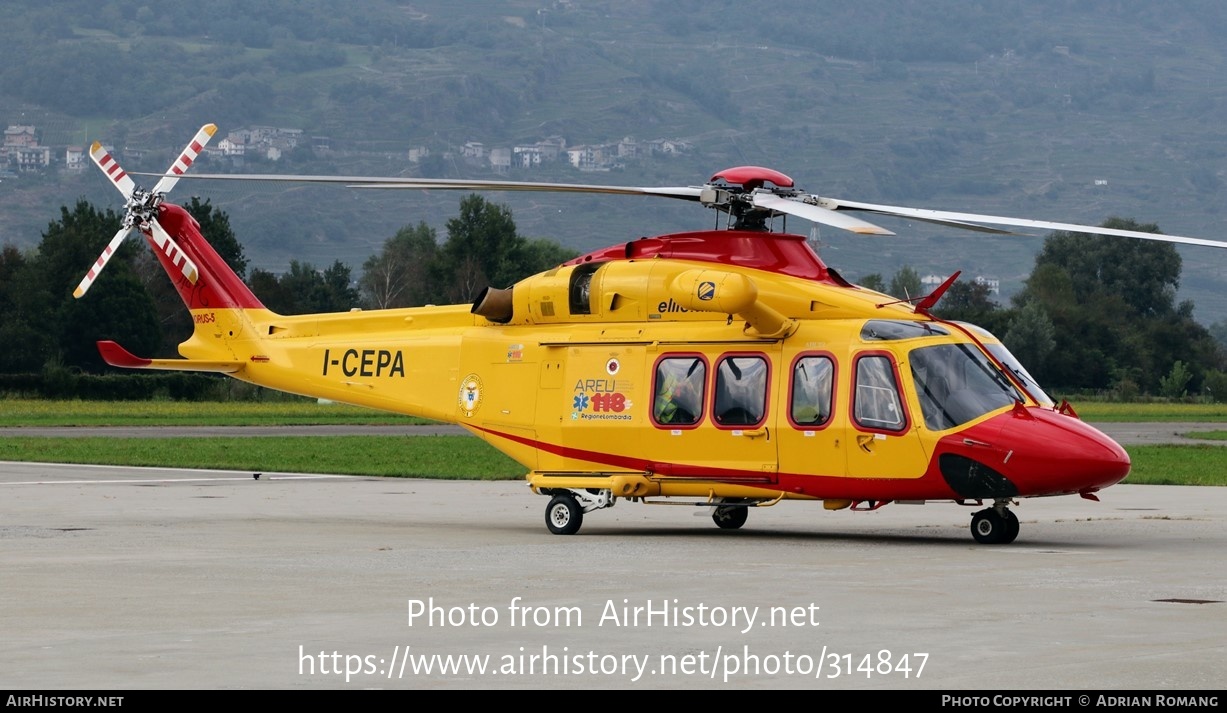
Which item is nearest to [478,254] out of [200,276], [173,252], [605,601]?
[200,276]

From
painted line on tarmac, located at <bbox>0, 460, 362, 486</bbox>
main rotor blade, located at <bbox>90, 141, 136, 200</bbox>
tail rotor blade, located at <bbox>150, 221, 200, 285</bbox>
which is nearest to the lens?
main rotor blade, located at <bbox>90, 141, 136, 200</bbox>

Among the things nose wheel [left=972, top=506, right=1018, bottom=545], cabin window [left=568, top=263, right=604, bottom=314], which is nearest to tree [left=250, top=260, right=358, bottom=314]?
cabin window [left=568, top=263, right=604, bottom=314]

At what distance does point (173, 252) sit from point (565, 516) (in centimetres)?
800

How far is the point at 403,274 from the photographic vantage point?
143000mm

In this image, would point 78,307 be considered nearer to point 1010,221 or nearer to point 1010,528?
point 1010,528

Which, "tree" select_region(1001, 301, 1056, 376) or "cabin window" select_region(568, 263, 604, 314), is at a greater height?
"cabin window" select_region(568, 263, 604, 314)

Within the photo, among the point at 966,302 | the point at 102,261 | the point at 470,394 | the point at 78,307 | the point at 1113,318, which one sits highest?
the point at 102,261

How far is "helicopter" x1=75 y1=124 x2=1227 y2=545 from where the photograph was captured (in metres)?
19.2

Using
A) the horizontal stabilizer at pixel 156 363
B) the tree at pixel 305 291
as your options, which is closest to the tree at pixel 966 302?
the tree at pixel 305 291

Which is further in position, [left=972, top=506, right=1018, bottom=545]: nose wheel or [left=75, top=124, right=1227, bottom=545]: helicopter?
[left=972, top=506, right=1018, bottom=545]: nose wheel

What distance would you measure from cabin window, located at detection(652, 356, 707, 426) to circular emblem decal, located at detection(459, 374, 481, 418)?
2.76 m

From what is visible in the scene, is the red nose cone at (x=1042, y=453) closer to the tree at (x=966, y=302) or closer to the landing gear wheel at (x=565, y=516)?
the landing gear wheel at (x=565, y=516)

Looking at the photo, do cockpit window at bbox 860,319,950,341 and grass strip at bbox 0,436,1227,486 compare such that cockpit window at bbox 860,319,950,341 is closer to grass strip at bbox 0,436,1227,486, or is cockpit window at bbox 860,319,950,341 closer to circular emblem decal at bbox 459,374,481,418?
circular emblem decal at bbox 459,374,481,418

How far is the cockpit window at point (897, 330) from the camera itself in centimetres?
1975
